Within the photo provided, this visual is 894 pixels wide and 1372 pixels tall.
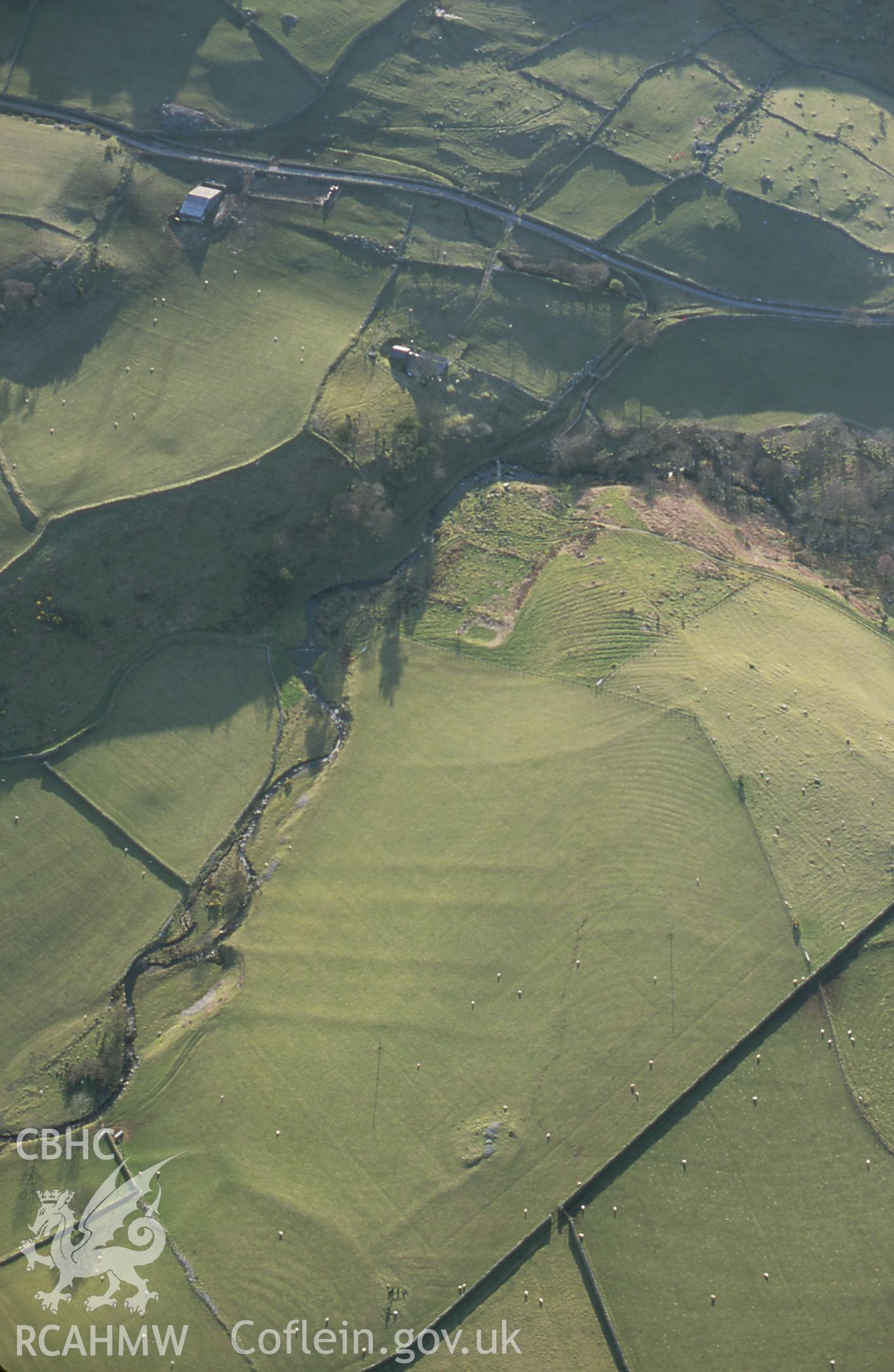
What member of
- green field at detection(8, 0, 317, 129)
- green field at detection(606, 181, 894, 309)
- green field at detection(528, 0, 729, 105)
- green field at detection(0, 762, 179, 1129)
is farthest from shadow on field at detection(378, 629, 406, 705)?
green field at detection(528, 0, 729, 105)

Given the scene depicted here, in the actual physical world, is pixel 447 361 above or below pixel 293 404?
above

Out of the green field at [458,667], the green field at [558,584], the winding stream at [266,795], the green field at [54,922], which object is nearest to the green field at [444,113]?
the green field at [458,667]

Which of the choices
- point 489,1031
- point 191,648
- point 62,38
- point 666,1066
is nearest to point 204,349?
point 191,648

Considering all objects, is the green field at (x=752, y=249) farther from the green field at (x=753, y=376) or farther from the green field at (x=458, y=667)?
the green field at (x=753, y=376)

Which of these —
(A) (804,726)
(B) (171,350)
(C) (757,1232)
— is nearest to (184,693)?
(B) (171,350)

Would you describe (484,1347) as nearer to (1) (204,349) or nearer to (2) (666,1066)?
(2) (666,1066)

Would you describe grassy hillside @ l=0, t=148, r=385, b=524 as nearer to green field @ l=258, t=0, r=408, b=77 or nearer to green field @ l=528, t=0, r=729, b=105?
green field @ l=258, t=0, r=408, b=77
